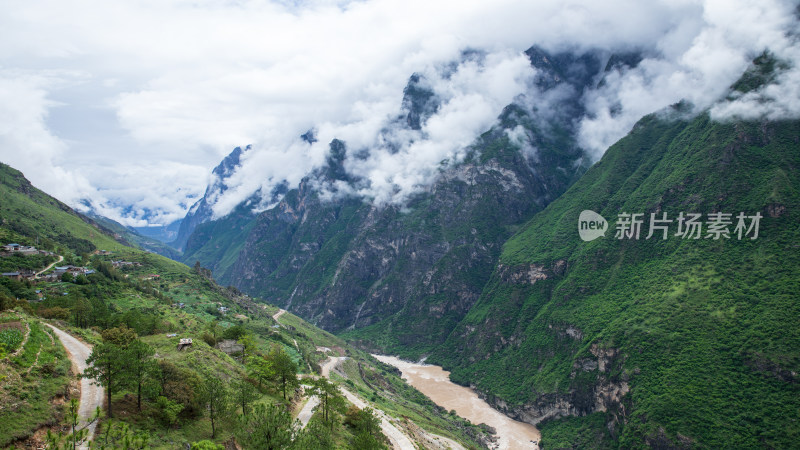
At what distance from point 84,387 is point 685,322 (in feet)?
485

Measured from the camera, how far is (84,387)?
4747cm

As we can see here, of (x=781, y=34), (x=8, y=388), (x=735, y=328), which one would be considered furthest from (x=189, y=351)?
(x=781, y=34)

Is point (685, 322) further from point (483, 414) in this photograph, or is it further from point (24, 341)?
point (24, 341)

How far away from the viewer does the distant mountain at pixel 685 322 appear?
109 meters

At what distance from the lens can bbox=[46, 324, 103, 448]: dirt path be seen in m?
42.9

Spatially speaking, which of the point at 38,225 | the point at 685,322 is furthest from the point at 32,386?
the point at 38,225

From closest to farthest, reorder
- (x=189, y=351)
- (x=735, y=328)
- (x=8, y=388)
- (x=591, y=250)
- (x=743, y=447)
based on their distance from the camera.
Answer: (x=8, y=388)
(x=189, y=351)
(x=743, y=447)
(x=735, y=328)
(x=591, y=250)

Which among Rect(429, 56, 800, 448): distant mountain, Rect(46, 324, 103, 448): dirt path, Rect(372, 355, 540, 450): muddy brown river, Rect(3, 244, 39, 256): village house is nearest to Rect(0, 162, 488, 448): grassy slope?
Rect(46, 324, 103, 448): dirt path

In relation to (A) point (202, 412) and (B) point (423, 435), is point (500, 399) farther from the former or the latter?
(A) point (202, 412)

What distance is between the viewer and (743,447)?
328 feet

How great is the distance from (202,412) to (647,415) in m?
117

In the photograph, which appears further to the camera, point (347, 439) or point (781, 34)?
point (781, 34)

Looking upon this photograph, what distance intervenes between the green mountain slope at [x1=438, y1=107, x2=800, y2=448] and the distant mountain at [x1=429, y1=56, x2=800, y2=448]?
39cm

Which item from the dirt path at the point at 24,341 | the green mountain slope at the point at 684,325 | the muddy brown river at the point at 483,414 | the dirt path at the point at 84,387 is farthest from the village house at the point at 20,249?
the green mountain slope at the point at 684,325
